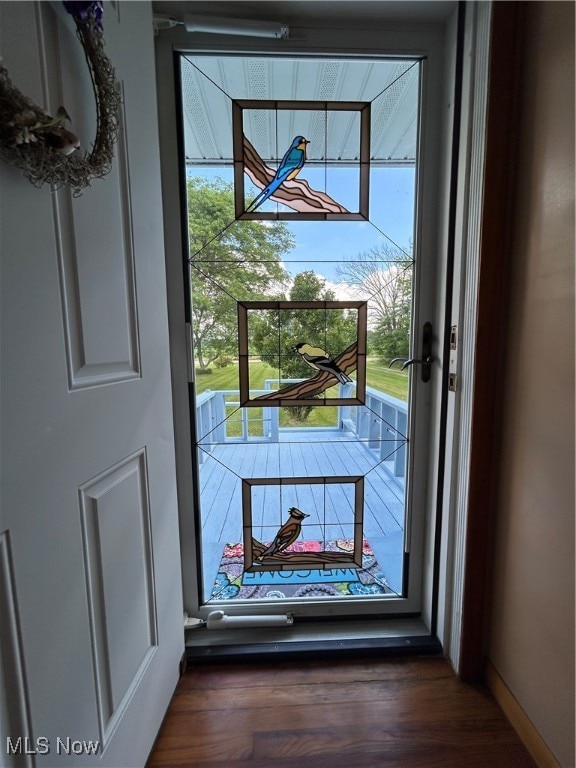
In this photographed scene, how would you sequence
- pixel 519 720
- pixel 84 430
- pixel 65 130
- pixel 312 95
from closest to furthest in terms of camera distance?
pixel 65 130 → pixel 84 430 → pixel 519 720 → pixel 312 95

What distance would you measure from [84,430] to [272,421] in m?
0.61

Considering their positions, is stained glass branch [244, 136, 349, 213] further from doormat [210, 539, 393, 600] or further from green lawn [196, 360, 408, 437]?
doormat [210, 539, 393, 600]

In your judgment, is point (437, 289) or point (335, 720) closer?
point (335, 720)

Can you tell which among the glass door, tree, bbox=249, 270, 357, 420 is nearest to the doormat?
the glass door

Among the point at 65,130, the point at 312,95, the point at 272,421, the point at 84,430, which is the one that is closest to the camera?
the point at 65,130

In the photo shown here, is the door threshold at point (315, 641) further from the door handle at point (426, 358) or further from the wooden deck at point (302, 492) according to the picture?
the door handle at point (426, 358)

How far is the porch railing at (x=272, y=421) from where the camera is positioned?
110 centimetres

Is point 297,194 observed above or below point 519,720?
above

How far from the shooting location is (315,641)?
3.58ft

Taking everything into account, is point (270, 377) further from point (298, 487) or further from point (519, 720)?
point (519, 720)

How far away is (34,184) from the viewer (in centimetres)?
50

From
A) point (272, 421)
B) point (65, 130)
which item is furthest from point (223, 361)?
point (65, 130)

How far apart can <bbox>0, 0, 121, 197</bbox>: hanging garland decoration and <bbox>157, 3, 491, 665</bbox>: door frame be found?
36 centimetres

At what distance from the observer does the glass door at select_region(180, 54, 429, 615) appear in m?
1.00
